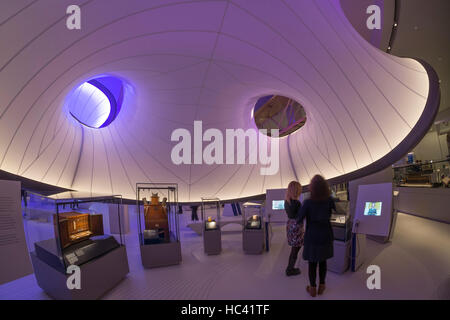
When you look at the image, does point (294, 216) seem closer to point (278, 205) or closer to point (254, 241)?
point (254, 241)

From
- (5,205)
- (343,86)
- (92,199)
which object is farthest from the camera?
(343,86)

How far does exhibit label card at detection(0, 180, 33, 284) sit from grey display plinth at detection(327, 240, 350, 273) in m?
5.21

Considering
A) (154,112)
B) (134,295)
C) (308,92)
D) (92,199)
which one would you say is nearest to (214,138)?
(154,112)

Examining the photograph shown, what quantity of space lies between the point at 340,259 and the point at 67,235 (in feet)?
17.1

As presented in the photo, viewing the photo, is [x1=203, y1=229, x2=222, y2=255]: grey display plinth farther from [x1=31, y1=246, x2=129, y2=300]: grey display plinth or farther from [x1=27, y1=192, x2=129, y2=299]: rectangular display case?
[x1=31, y1=246, x2=129, y2=300]: grey display plinth

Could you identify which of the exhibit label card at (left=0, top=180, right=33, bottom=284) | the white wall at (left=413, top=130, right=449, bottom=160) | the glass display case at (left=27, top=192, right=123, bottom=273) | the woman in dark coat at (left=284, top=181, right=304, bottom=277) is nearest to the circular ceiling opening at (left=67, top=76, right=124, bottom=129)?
the glass display case at (left=27, top=192, right=123, bottom=273)

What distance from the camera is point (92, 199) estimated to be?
178 inches

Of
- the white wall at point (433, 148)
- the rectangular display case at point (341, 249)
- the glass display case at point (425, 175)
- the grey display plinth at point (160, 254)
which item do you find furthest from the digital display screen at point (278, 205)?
the white wall at point (433, 148)

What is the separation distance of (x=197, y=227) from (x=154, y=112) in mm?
4947

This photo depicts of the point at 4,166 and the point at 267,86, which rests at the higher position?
the point at 267,86

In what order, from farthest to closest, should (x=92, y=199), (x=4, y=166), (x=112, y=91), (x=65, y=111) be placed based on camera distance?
(x=112, y=91), (x=65, y=111), (x=4, y=166), (x=92, y=199)

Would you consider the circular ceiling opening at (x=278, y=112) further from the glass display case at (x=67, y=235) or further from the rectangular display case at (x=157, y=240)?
the glass display case at (x=67, y=235)

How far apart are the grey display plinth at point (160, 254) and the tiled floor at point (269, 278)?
190 millimetres
